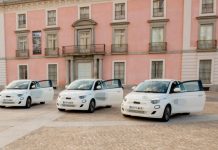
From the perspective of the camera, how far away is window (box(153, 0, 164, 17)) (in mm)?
23538

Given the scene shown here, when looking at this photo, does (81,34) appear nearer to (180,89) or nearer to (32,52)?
(32,52)

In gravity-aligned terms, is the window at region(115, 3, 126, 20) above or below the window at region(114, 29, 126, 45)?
above

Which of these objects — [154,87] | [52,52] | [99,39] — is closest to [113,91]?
[154,87]

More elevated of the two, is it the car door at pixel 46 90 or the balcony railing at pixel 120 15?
the balcony railing at pixel 120 15

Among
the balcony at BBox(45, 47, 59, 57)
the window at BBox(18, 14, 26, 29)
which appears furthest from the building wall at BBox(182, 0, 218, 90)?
the window at BBox(18, 14, 26, 29)

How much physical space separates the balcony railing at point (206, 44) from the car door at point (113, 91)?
13213 mm

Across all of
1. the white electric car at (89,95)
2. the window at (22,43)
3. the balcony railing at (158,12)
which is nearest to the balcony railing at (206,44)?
the balcony railing at (158,12)

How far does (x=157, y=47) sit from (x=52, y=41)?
41.2ft

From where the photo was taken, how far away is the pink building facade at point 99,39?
2333 cm

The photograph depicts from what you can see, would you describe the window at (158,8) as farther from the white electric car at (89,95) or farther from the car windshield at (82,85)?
the car windshield at (82,85)

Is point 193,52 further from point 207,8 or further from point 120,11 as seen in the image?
point 120,11

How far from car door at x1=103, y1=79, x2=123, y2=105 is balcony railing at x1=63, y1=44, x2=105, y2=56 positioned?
1296cm

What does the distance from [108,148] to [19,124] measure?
408 centimetres

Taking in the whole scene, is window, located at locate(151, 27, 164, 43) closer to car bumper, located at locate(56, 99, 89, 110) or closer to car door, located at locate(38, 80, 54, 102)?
car door, located at locate(38, 80, 54, 102)
